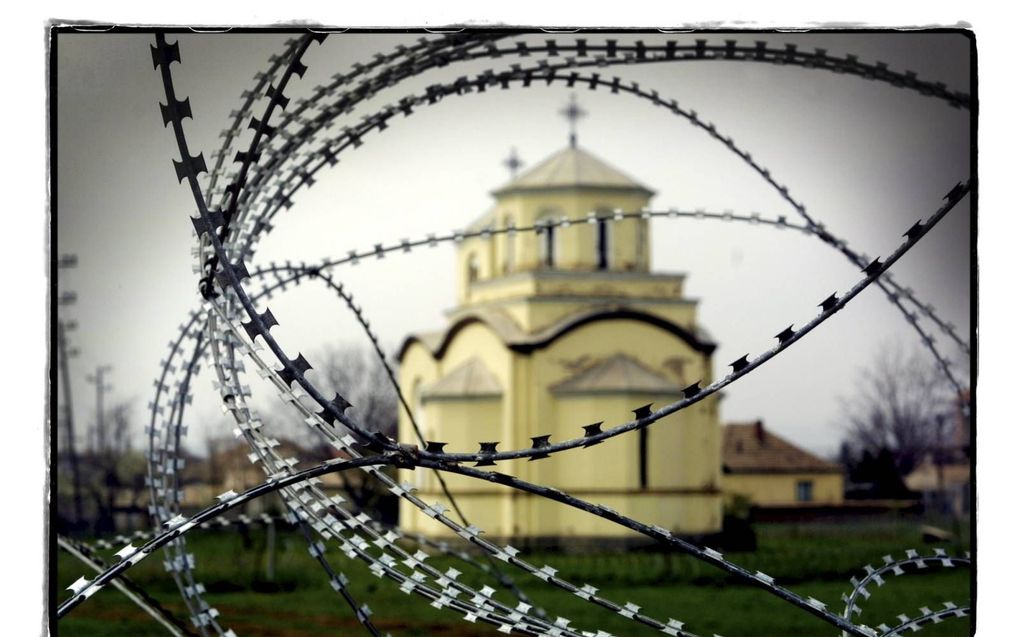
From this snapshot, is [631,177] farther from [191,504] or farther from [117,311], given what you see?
[117,311]

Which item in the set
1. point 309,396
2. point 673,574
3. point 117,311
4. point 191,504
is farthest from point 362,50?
point 673,574

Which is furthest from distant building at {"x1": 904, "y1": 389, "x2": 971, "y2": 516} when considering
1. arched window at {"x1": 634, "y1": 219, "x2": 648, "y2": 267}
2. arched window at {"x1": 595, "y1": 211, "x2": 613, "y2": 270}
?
arched window at {"x1": 595, "y1": 211, "x2": 613, "y2": 270}

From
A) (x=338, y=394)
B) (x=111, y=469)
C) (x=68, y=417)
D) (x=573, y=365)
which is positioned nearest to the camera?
(x=338, y=394)

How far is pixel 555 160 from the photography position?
30.3 meters

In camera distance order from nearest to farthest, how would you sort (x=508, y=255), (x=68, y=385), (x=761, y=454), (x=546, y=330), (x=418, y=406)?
1. (x=68, y=385)
2. (x=761, y=454)
3. (x=546, y=330)
4. (x=418, y=406)
5. (x=508, y=255)

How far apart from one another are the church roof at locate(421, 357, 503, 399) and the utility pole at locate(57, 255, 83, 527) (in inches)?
590

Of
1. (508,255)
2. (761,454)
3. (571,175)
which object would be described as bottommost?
(761,454)

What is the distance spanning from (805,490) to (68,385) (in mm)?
17530

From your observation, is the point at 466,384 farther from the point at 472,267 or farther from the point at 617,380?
the point at 472,267

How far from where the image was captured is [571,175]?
2997cm

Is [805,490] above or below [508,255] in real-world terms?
below

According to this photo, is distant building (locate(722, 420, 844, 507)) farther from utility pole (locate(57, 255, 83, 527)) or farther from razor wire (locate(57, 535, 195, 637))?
razor wire (locate(57, 535, 195, 637))

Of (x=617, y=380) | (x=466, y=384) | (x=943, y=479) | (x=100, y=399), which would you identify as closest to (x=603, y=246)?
(x=617, y=380)

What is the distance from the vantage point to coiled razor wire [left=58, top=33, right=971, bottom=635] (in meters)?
5.87
